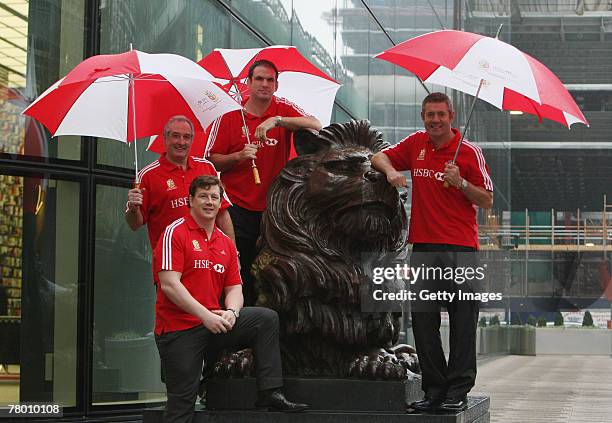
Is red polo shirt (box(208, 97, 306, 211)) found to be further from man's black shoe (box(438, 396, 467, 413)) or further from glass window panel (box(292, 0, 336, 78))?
glass window panel (box(292, 0, 336, 78))

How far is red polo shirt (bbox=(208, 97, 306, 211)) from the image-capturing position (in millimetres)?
5945

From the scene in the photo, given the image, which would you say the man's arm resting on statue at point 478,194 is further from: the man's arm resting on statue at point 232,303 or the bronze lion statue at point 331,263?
the man's arm resting on statue at point 232,303

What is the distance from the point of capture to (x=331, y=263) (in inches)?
220

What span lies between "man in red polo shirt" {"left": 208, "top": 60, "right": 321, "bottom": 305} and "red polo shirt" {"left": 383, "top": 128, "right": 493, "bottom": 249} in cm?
71

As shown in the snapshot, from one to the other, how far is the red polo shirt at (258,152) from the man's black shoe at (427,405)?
1336mm

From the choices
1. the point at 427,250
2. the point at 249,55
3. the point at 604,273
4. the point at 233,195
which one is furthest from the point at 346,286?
the point at 604,273

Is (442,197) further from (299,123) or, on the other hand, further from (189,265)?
(189,265)

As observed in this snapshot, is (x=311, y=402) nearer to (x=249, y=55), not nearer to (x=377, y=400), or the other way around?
(x=377, y=400)

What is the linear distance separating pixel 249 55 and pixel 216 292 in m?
2.65

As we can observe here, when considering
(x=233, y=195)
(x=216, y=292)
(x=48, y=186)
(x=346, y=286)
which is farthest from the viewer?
(x=48, y=186)

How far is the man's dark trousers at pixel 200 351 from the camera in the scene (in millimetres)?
5090

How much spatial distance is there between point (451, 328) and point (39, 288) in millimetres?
4135

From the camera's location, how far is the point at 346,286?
18.3ft

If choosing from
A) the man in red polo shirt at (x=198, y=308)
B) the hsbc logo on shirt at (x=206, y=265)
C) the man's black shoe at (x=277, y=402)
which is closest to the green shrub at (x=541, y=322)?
the man's black shoe at (x=277, y=402)
